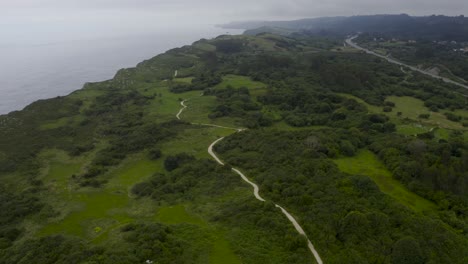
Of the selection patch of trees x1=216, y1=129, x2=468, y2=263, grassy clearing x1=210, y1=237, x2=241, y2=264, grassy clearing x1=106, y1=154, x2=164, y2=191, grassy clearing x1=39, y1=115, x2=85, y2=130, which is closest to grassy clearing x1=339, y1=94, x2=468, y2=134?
patch of trees x1=216, y1=129, x2=468, y2=263

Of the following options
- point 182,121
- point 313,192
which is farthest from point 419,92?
point 313,192

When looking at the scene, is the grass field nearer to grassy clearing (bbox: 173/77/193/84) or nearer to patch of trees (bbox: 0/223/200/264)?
patch of trees (bbox: 0/223/200/264)

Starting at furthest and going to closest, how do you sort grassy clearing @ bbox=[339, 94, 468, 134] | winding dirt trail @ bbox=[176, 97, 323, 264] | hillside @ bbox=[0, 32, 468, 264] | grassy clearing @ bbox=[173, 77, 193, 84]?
grassy clearing @ bbox=[173, 77, 193, 84], grassy clearing @ bbox=[339, 94, 468, 134], hillside @ bbox=[0, 32, 468, 264], winding dirt trail @ bbox=[176, 97, 323, 264]

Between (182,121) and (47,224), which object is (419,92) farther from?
(47,224)

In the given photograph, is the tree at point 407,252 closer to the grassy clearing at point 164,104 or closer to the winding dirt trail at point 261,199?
the winding dirt trail at point 261,199

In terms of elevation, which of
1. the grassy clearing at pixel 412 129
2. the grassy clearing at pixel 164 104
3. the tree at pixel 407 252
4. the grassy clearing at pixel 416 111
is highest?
the tree at pixel 407 252

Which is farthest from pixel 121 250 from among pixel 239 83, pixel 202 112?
pixel 239 83

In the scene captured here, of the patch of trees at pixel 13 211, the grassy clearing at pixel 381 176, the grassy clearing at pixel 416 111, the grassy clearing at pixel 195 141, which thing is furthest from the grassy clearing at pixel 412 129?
the patch of trees at pixel 13 211

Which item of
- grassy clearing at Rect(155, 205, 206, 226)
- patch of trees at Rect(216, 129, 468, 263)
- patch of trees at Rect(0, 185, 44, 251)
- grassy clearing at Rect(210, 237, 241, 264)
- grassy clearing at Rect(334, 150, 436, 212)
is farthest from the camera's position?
grassy clearing at Rect(334, 150, 436, 212)
